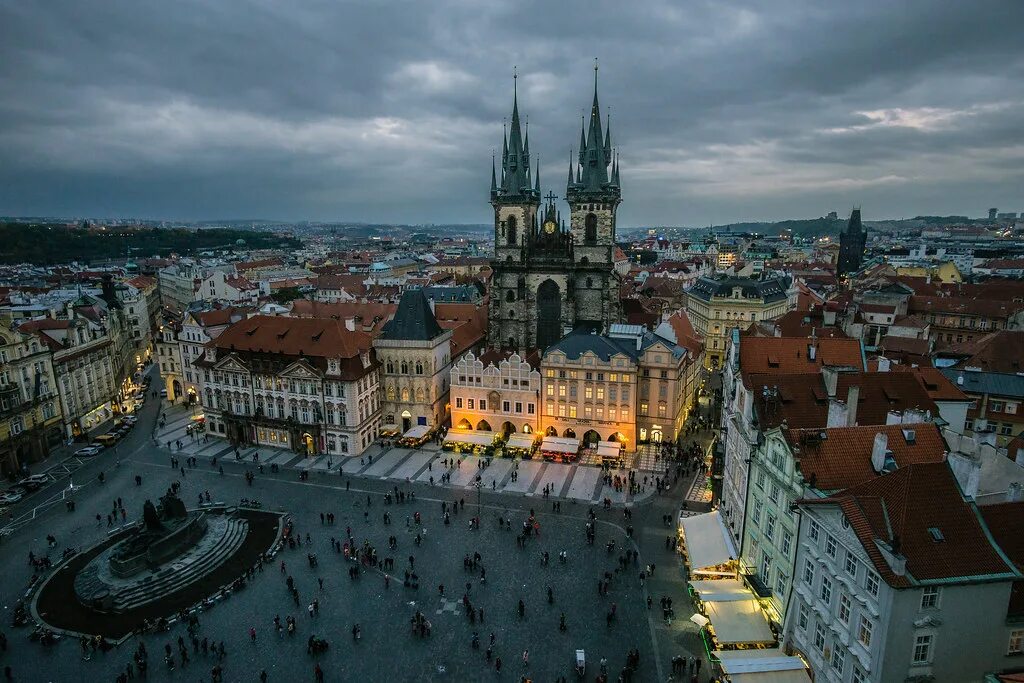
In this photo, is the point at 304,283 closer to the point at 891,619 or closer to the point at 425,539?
the point at 425,539

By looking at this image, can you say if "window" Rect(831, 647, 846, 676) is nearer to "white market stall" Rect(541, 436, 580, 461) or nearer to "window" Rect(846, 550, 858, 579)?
"window" Rect(846, 550, 858, 579)

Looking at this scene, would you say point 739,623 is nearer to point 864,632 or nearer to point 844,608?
point 844,608

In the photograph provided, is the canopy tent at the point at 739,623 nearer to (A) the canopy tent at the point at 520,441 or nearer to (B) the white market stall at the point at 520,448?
(B) the white market stall at the point at 520,448

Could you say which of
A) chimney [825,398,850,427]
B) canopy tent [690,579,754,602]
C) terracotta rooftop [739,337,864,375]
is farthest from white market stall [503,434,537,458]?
chimney [825,398,850,427]

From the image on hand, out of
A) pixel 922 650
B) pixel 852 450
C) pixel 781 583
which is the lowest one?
pixel 781 583

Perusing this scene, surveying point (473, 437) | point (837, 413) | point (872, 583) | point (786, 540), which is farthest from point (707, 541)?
point (473, 437)

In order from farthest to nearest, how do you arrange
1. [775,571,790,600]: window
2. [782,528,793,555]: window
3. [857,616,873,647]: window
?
[775,571,790,600]: window → [782,528,793,555]: window → [857,616,873,647]: window

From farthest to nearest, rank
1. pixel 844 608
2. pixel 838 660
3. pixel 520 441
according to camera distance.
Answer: pixel 520 441 < pixel 838 660 < pixel 844 608
